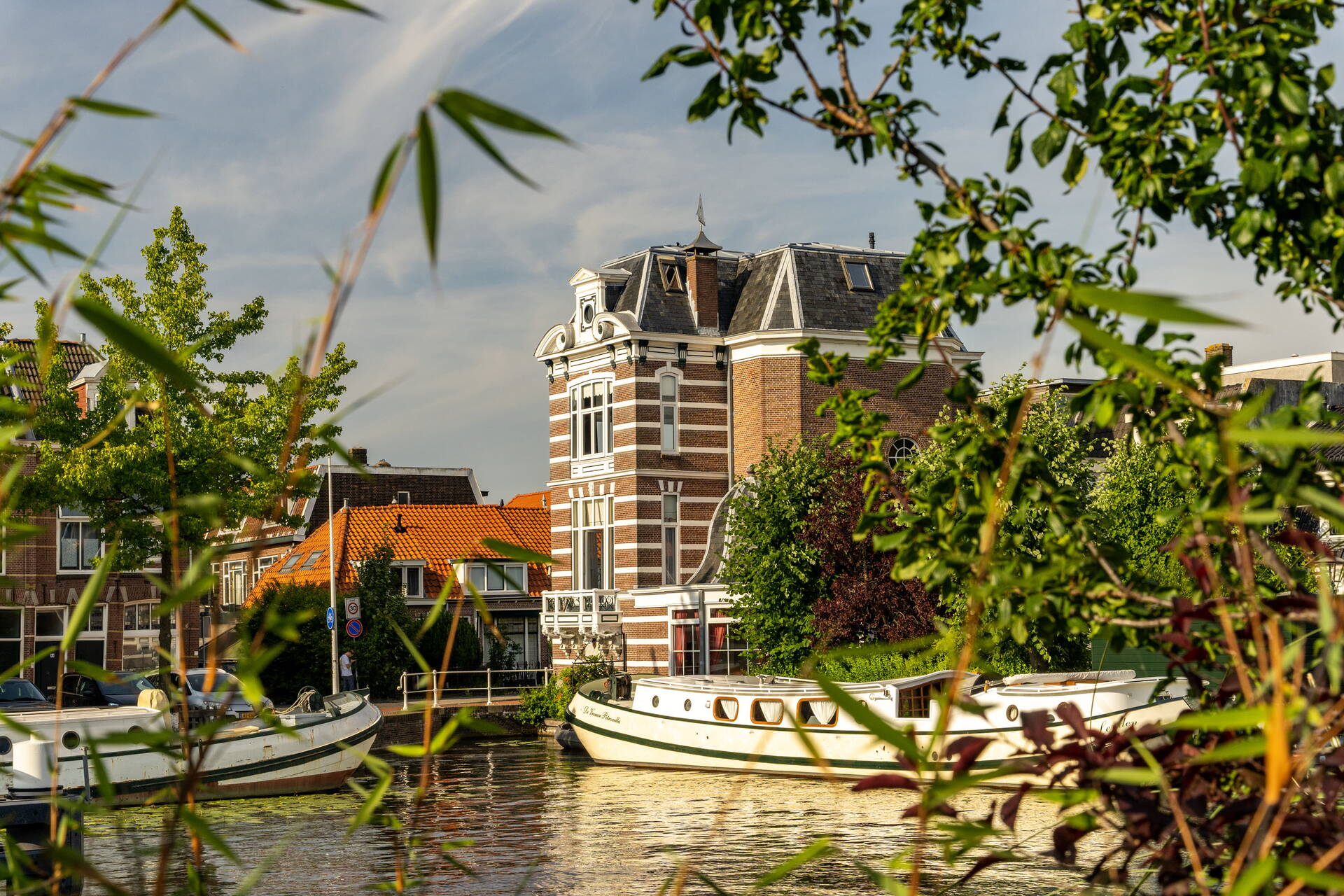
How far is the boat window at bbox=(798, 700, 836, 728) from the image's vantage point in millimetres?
23562

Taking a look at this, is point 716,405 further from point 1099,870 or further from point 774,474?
point 1099,870

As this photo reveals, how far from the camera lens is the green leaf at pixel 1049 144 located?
11.7 ft

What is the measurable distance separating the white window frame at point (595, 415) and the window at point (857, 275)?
6525mm

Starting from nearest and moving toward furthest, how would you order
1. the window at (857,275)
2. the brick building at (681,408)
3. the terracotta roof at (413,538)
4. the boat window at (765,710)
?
the boat window at (765,710) < the brick building at (681,408) < the window at (857,275) < the terracotta roof at (413,538)

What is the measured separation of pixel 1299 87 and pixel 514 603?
1686 inches

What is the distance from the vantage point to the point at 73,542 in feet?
132

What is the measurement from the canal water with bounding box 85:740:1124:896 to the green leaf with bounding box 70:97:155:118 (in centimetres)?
Result: 845

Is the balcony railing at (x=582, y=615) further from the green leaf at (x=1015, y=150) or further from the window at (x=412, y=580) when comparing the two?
the green leaf at (x=1015, y=150)

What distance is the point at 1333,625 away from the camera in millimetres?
1771

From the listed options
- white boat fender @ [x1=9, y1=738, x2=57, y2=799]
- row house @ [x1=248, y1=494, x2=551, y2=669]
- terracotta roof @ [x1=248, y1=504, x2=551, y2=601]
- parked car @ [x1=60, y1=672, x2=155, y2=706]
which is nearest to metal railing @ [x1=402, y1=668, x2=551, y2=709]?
row house @ [x1=248, y1=494, x2=551, y2=669]

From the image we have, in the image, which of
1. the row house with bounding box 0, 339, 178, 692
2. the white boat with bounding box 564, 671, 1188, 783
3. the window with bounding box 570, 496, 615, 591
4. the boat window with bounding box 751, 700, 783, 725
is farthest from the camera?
the row house with bounding box 0, 339, 178, 692

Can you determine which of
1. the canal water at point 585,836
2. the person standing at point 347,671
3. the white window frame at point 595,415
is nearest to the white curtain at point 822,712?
the canal water at point 585,836

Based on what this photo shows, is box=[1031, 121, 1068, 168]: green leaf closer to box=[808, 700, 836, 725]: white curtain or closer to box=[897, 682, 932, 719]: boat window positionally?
box=[897, 682, 932, 719]: boat window

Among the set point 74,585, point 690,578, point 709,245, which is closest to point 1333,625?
point 690,578
